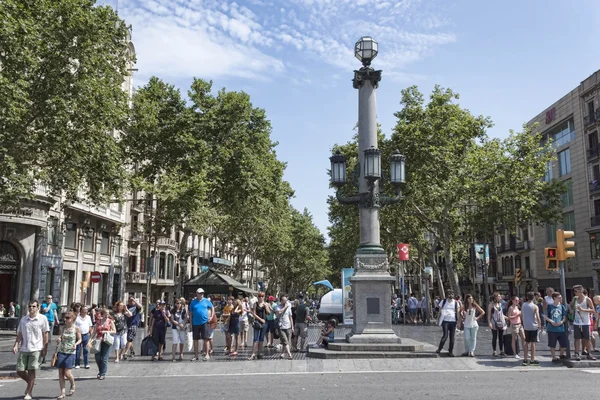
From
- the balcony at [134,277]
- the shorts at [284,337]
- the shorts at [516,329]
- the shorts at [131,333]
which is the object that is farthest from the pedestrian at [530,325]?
the balcony at [134,277]

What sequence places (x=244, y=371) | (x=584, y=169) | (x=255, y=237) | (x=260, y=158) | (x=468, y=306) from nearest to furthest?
1. (x=244, y=371)
2. (x=468, y=306)
3. (x=260, y=158)
4. (x=584, y=169)
5. (x=255, y=237)

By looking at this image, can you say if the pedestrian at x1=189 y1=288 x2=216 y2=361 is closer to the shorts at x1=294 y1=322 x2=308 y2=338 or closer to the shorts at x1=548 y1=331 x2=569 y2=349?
the shorts at x1=294 y1=322 x2=308 y2=338

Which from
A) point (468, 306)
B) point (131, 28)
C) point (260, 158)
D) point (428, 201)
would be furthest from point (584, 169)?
point (131, 28)

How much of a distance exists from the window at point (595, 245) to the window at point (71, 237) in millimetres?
37720

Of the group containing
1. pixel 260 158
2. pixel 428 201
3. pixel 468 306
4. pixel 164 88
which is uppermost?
pixel 164 88

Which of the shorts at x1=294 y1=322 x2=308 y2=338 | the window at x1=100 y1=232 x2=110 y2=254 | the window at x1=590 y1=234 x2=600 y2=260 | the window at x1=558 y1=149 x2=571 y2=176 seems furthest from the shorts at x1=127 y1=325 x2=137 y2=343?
the window at x1=558 y1=149 x2=571 y2=176

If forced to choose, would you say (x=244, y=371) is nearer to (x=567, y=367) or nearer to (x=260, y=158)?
(x=567, y=367)

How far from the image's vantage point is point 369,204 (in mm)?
15930

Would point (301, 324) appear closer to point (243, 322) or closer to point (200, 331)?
point (243, 322)

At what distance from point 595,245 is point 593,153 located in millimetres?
7056

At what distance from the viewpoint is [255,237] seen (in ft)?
182

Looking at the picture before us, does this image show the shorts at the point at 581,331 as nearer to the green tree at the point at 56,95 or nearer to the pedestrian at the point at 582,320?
the pedestrian at the point at 582,320

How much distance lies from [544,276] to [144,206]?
37.3 m

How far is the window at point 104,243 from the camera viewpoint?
40500 mm
